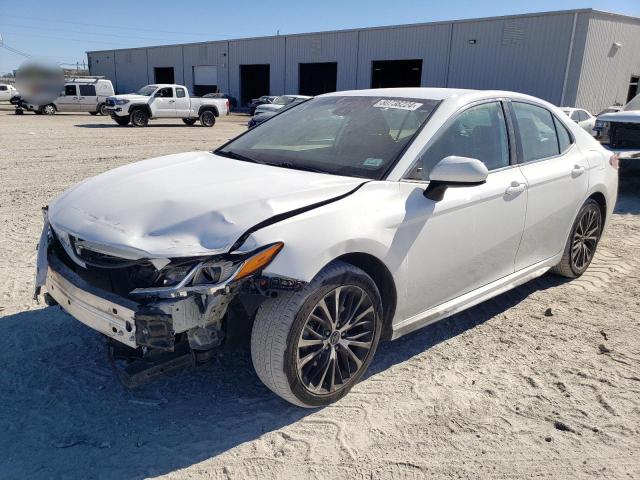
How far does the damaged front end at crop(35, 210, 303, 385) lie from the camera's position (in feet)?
7.89

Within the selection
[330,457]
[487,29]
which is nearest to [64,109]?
[487,29]

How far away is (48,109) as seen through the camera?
94.5ft

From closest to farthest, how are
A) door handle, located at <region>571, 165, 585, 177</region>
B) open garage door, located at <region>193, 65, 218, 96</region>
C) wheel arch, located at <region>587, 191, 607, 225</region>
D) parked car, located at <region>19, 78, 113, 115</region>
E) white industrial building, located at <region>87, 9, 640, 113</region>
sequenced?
door handle, located at <region>571, 165, 585, 177</region>, wheel arch, located at <region>587, 191, 607, 225</region>, white industrial building, located at <region>87, 9, 640, 113</region>, parked car, located at <region>19, 78, 113, 115</region>, open garage door, located at <region>193, 65, 218, 96</region>

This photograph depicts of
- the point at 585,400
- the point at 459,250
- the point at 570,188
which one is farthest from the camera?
the point at 570,188

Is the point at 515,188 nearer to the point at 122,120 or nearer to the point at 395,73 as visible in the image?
the point at 122,120

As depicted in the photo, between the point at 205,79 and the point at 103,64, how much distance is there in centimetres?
1825

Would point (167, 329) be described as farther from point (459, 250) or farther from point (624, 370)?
point (624, 370)

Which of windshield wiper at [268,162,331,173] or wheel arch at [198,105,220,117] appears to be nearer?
windshield wiper at [268,162,331,173]

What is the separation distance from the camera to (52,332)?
3684mm

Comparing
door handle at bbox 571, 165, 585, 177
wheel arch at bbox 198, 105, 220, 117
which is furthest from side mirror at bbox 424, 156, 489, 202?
wheel arch at bbox 198, 105, 220, 117

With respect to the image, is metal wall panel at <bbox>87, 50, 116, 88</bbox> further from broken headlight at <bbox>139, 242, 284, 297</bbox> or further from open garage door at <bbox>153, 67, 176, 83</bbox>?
broken headlight at <bbox>139, 242, 284, 297</bbox>

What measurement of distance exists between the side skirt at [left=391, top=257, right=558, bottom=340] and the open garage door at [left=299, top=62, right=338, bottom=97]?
4100cm

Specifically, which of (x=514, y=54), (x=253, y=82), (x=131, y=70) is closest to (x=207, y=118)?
(x=514, y=54)

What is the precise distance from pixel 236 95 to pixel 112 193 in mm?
46538
